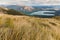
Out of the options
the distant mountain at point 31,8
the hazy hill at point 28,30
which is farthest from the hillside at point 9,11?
the hazy hill at point 28,30

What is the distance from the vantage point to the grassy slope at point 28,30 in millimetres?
3520

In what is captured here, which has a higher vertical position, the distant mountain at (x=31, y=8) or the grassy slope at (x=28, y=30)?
the distant mountain at (x=31, y=8)

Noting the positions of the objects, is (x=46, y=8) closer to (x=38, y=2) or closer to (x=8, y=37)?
(x=38, y=2)

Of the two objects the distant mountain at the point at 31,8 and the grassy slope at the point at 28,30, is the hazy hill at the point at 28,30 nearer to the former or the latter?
the grassy slope at the point at 28,30

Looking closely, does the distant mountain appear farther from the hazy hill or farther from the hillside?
the hazy hill

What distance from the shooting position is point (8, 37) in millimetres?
3512

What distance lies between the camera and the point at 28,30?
3.63 meters

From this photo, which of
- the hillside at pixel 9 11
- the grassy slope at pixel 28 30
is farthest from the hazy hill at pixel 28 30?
the hillside at pixel 9 11

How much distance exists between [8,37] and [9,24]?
0.45 metres

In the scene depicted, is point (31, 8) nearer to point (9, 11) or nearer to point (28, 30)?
point (9, 11)

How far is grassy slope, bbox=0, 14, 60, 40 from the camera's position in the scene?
352 cm

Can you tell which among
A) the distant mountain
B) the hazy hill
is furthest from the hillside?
the hazy hill

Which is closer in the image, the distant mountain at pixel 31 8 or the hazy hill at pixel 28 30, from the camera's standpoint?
the hazy hill at pixel 28 30

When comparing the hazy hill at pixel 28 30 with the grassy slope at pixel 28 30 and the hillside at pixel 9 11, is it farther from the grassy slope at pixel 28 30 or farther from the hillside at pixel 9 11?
the hillside at pixel 9 11
